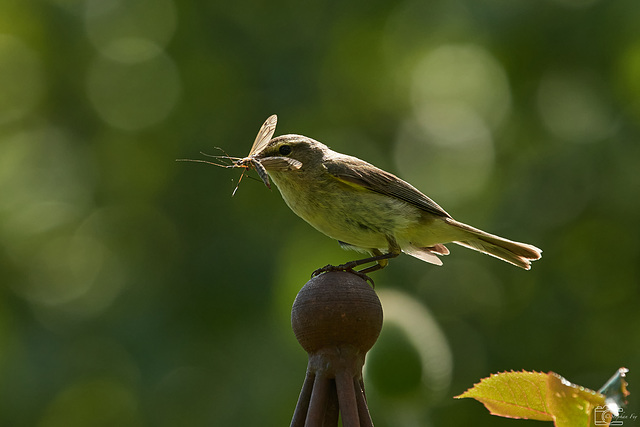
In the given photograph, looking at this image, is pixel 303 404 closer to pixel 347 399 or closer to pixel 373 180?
pixel 347 399

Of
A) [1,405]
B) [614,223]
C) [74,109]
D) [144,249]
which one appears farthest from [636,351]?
[74,109]

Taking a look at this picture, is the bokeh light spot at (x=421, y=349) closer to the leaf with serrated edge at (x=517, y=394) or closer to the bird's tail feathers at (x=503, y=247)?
the bird's tail feathers at (x=503, y=247)

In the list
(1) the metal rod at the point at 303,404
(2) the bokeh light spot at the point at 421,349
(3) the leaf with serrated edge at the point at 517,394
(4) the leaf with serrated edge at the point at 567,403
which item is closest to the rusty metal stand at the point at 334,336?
(1) the metal rod at the point at 303,404

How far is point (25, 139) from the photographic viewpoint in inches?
384

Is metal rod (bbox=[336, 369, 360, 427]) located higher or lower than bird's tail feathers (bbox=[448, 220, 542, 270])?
lower

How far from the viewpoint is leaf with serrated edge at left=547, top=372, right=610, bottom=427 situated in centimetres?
149

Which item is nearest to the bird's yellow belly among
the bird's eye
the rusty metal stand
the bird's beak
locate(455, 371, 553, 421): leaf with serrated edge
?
the bird's eye

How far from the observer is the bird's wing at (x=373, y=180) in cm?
419

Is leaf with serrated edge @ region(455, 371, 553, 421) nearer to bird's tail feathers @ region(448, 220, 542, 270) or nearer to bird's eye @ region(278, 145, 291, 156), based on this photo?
bird's eye @ region(278, 145, 291, 156)

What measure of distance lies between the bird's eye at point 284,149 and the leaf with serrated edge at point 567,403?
2.77 m

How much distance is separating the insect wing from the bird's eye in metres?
0.40

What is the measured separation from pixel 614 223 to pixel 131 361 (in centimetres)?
487

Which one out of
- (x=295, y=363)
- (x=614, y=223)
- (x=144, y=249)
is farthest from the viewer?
(x=144, y=249)

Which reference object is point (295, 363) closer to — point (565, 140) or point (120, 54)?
point (565, 140)
